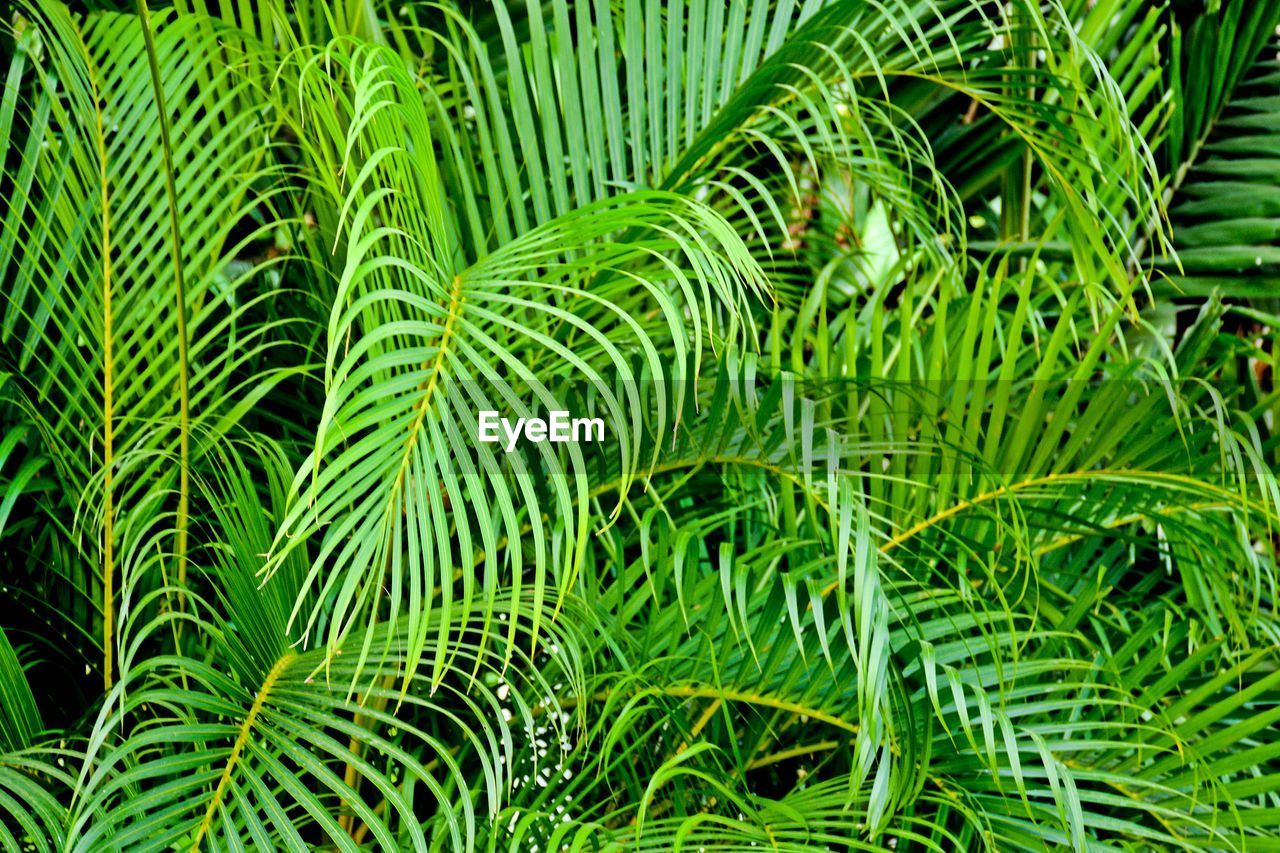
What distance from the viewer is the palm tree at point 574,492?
26.2 inches

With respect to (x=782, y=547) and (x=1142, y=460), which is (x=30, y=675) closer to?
(x=782, y=547)

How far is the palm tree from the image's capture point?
2.18ft

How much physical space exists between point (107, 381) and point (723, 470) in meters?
0.49

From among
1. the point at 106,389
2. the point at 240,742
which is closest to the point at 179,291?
the point at 106,389

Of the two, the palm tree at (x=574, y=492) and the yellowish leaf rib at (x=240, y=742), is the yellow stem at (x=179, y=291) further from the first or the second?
the yellowish leaf rib at (x=240, y=742)

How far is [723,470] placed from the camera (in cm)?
98

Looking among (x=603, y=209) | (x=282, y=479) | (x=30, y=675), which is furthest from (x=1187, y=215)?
(x=30, y=675)

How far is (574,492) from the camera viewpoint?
3.16 feet

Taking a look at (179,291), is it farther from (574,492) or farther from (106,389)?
(574,492)

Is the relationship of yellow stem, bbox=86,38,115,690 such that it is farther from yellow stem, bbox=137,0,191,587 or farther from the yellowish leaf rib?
the yellowish leaf rib

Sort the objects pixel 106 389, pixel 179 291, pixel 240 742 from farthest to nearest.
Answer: pixel 106 389
pixel 179 291
pixel 240 742

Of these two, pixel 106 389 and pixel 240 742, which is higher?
pixel 106 389

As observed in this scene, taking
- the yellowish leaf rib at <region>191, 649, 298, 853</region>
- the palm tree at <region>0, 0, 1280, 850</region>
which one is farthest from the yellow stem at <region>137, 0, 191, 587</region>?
the yellowish leaf rib at <region>191, 649, 298, 853</region>

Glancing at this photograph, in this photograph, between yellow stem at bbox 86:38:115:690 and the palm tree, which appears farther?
yellow stem at bbox 86:38:115:690
